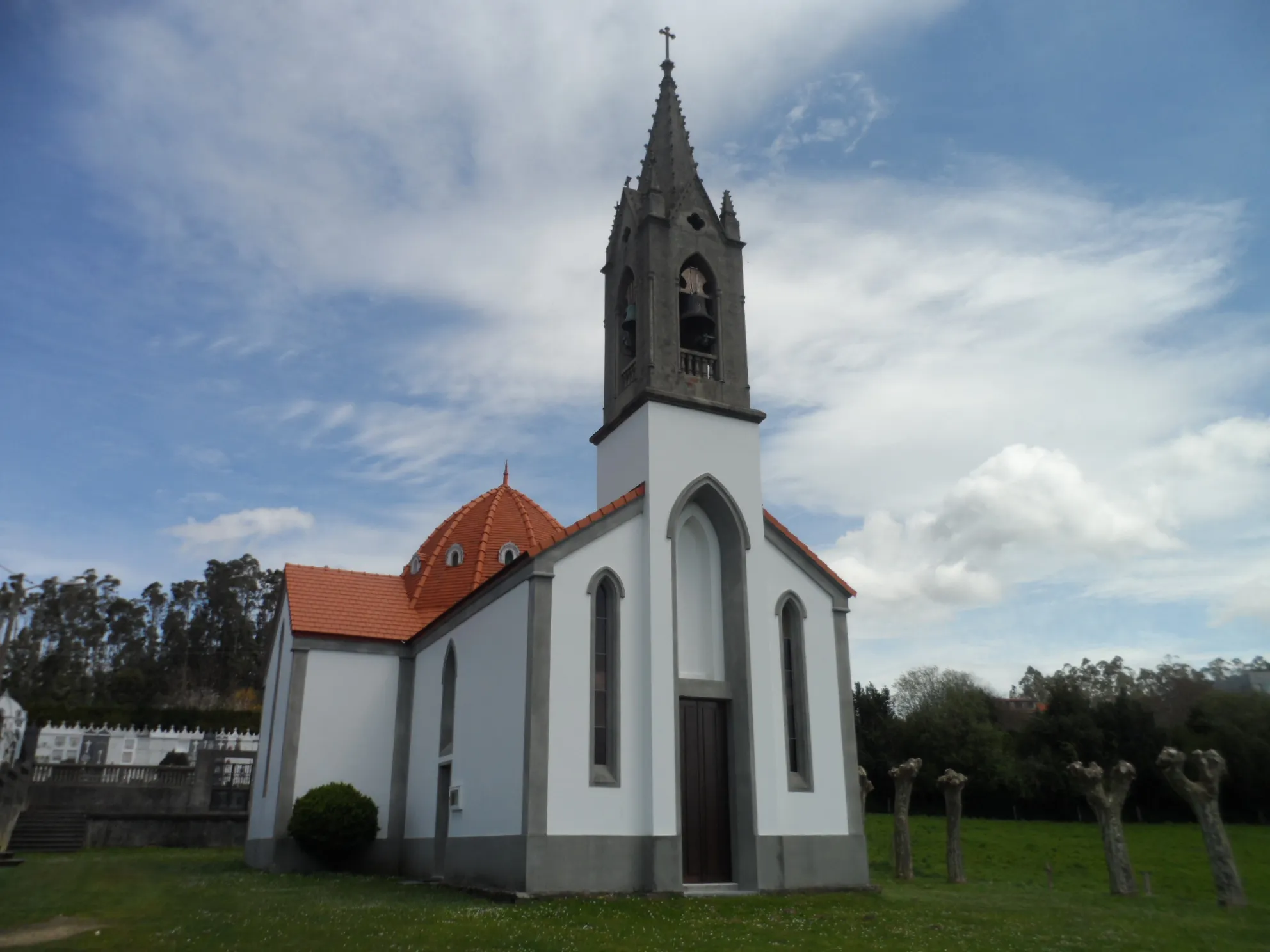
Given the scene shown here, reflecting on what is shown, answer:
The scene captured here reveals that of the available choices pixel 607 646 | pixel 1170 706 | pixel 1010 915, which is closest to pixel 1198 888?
pixel 1010 915

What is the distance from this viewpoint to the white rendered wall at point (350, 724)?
22.1 meters

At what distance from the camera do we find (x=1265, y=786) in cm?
3766

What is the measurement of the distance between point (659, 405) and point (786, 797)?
7634mm

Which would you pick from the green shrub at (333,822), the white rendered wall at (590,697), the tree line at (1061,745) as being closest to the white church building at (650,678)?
the white rendered wall at (590,697)

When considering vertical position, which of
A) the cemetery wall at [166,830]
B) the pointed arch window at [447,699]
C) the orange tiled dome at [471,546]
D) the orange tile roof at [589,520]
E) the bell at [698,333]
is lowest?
the cemetery wall at [166,830]

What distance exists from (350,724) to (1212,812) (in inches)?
736

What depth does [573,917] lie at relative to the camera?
12.3 meters

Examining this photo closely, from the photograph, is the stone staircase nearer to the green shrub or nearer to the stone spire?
the green shrub

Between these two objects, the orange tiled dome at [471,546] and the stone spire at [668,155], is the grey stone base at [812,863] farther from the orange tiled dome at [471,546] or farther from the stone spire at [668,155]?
the stone spire at [668,155]

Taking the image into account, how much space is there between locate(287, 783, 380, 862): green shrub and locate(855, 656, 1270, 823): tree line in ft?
85.8

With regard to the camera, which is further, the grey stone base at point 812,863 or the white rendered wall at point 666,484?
the grey stone base at point 812,863

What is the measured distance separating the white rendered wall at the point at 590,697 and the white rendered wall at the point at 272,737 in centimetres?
1036

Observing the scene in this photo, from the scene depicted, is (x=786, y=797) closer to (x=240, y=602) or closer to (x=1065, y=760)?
(x=1065, y=760)

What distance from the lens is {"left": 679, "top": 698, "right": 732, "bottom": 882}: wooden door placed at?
15805mm
